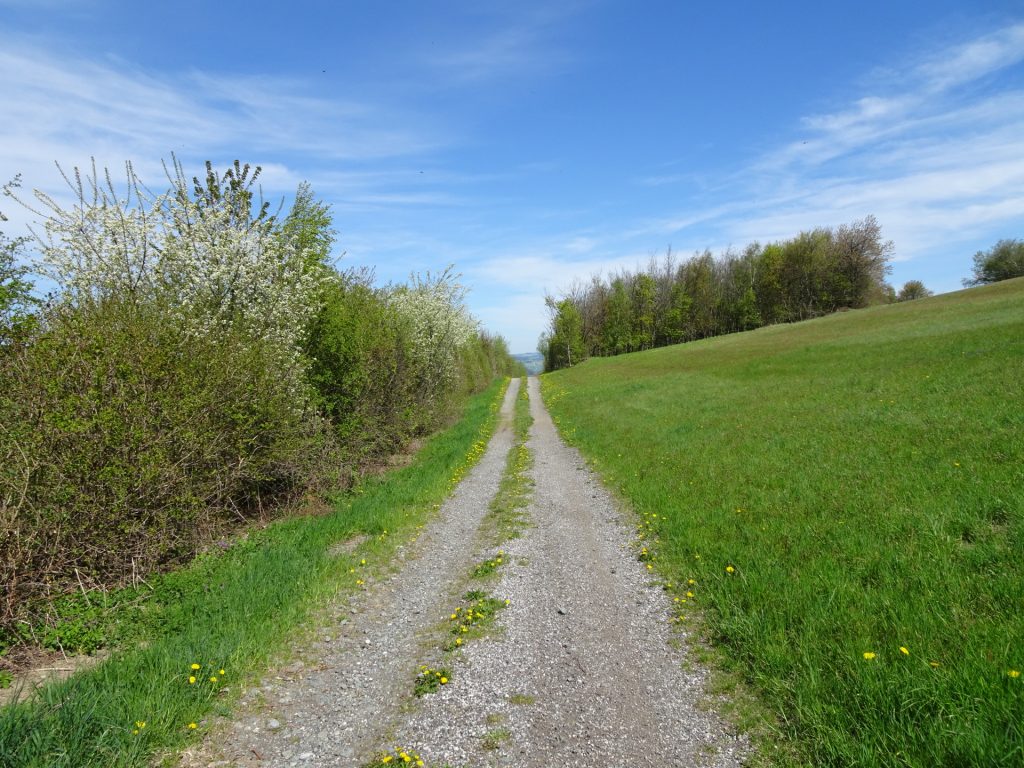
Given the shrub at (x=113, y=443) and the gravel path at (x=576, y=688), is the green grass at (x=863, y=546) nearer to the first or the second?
the gravel path at (x=576, y=688)

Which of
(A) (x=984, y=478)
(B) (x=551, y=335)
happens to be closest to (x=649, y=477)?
(A) (x=984, y=478)

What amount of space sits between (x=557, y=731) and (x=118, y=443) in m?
7.25

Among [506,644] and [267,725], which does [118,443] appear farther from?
[506,644]

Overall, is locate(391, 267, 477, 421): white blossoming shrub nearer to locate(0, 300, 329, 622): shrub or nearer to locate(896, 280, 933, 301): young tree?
locate(0, 300, 329, 622): shrub

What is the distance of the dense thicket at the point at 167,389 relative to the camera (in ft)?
22.3

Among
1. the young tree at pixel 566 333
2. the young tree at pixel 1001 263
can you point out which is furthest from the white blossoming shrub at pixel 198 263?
the young tree at pixel 1001 263

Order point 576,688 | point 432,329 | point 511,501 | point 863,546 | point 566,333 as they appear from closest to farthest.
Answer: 1. point 576,688
2. point 863,546
3. point 511,501
4. point 432,329
5. point 566,333

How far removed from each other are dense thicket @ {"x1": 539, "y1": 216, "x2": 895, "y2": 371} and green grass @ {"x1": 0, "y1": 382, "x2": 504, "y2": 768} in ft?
229

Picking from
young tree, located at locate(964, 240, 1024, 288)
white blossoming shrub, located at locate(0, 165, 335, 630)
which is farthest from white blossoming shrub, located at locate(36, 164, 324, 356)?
young tree, located at locate(964, 240, 1024, 288)

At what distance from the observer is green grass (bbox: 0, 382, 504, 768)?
4.08 m

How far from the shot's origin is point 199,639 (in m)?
5.79

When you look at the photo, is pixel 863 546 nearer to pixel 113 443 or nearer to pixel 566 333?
pixel 113 443

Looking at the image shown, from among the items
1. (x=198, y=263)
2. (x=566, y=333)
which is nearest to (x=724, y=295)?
(x=566, y=333)

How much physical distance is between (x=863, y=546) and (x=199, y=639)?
8542mm
